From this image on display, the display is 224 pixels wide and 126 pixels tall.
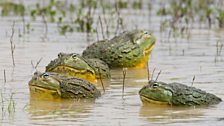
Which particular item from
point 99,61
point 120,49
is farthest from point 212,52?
point 99,61

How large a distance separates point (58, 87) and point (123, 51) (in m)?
2.67

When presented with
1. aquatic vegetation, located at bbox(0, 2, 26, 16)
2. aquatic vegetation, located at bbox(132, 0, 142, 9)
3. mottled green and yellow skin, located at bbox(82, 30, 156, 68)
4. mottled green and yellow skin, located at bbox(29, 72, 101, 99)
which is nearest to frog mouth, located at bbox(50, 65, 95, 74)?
mottled green and yellow skin, located at bbox(29, 72, 101, 99)

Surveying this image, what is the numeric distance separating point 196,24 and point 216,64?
15.8 ft

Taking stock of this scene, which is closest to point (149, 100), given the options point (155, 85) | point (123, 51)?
point (155, 85)

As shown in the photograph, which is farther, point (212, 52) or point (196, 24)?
point (196, 24)

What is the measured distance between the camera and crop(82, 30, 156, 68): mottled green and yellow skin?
988 cm

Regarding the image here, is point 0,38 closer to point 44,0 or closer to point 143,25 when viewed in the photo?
point 143,25

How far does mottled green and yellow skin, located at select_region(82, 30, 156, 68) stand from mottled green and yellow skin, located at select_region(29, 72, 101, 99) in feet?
7.42

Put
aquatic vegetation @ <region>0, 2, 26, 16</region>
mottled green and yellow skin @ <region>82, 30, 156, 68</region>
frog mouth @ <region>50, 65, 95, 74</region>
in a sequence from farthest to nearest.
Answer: aquatic vegetation @ <region>0, 2, 26, 16</region>, mottled green and yellow skin @ <region>82, 30, 156, 68</region>, frog mouth @ <region>50, 65, 95, 74</region>

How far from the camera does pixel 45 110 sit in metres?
6.91

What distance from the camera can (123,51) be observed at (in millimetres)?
9992

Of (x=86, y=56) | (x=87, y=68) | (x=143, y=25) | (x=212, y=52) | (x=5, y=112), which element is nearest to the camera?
(x=5, y=112)

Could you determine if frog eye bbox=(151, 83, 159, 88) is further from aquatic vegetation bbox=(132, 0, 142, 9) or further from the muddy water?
aquatic vegetation bbox=(132, 0, 142, 9)

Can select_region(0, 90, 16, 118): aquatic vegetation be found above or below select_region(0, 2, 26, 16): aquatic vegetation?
below
